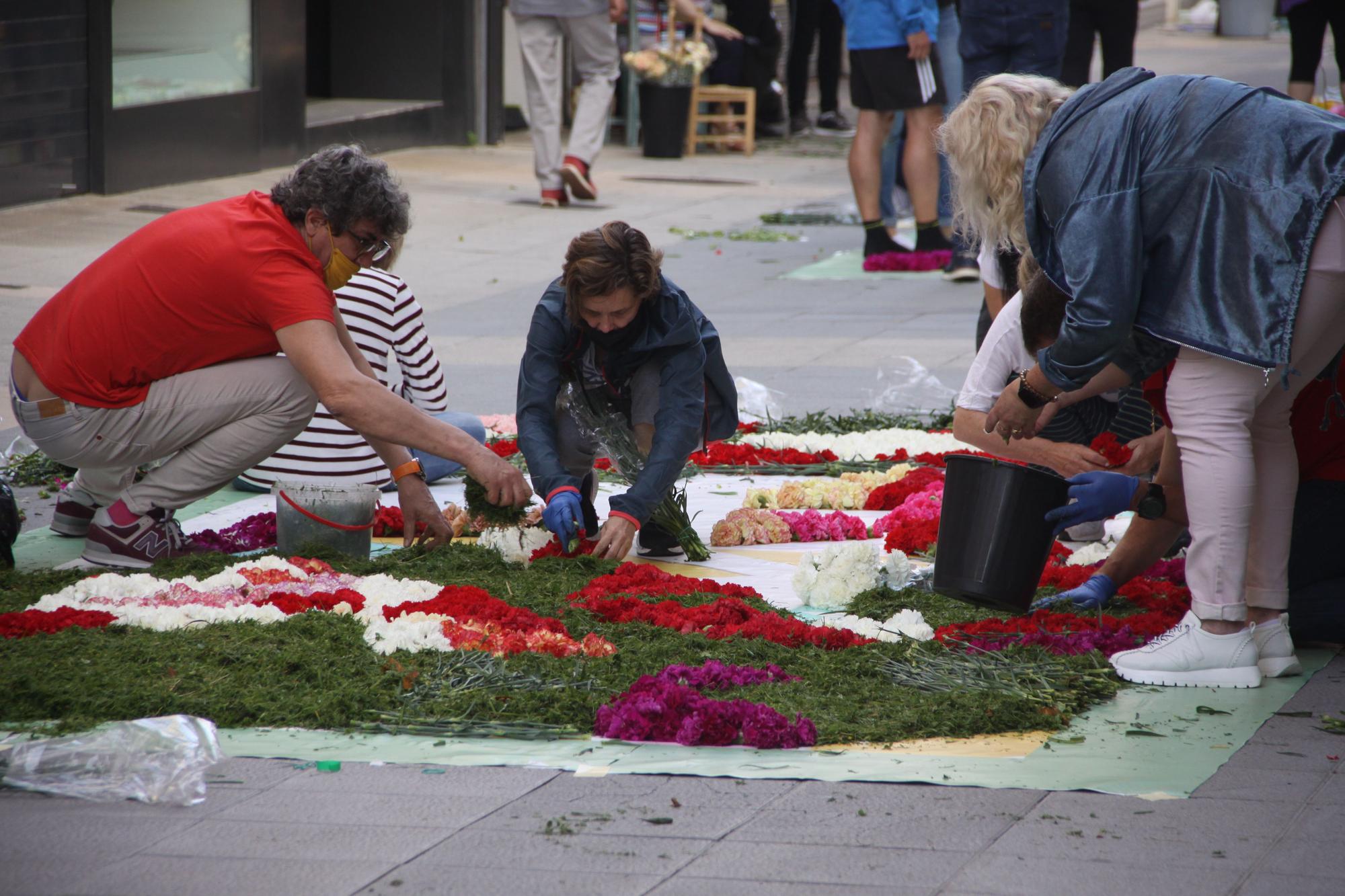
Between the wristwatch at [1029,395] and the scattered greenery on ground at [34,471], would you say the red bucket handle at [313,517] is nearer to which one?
the scattered greenery on ground at [34,471]

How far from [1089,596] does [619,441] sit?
53.7 inches

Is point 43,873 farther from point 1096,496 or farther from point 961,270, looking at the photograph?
point 961,270

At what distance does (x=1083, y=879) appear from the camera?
234cm

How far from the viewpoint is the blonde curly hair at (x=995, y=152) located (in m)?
3.57

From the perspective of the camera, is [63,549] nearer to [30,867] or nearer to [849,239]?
[30,867]

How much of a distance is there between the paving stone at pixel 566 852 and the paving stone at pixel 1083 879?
1.36 ft

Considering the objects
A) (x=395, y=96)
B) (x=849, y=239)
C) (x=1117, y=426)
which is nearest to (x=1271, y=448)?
(x=1117, y=426)

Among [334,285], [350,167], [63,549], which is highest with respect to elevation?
[350,167]

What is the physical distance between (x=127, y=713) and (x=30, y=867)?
58 cm

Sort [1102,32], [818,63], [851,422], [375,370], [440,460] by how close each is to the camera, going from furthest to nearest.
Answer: [818,63], [1102,32], [851,422], [440,460], [375,370]

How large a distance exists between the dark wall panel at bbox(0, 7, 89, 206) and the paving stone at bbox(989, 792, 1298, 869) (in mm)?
8059

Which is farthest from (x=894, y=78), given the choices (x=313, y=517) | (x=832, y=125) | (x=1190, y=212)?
(x=832, y=125)

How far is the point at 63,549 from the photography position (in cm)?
439

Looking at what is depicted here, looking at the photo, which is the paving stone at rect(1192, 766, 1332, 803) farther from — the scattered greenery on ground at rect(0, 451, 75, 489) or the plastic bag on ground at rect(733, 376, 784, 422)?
the scattered greenery on ground at rect(0, 451, 75, 489)
